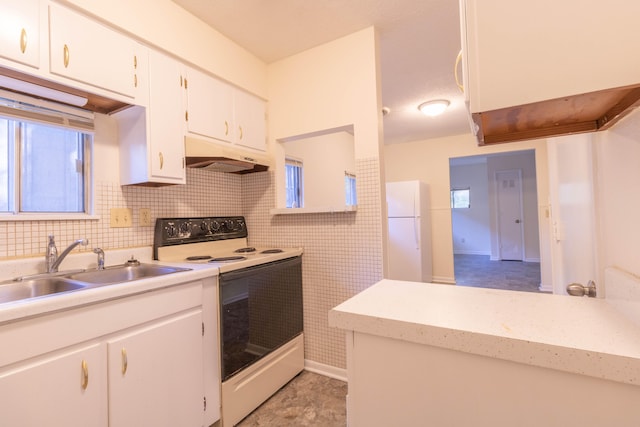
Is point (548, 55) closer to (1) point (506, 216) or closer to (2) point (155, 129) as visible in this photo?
(2) point (155, 129)

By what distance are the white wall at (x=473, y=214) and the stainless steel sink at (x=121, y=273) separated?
7539mm

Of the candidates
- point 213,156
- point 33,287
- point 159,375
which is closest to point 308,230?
point 213,156

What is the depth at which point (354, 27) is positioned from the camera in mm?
2080

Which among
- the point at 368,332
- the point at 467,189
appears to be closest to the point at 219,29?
the point at 368,332

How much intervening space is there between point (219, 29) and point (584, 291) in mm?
2496

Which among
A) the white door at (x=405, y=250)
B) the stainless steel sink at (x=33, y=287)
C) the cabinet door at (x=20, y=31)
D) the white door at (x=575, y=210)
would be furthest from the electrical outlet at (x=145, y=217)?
the white door at (x=405, y=250)

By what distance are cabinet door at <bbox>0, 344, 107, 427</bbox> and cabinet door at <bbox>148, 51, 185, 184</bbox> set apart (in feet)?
3.18

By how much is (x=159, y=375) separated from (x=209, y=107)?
5.37ft

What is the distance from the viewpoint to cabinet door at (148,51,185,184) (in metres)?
1.67

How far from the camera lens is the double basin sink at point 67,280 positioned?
1.26 metres

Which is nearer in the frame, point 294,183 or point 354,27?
point 354,27

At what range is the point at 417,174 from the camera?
520 centimetres

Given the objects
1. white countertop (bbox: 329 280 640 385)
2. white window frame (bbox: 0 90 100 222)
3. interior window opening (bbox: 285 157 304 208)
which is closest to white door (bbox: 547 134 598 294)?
white countertop (bbox: 329 280 640 385)

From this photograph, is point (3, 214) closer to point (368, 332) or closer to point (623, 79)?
point (368, 332)
